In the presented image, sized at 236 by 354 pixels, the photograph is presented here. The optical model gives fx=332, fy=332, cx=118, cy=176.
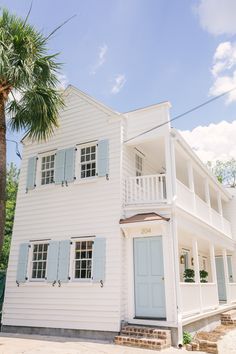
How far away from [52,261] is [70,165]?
12.0 feet

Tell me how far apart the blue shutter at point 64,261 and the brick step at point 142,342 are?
2797 millimetres

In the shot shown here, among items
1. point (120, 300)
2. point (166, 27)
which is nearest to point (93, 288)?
point (120, 300)

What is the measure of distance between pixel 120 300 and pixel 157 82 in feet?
A: 23.5

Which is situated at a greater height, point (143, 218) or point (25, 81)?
point (25, 81)

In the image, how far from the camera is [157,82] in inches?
436

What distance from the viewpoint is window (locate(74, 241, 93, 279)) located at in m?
11.4

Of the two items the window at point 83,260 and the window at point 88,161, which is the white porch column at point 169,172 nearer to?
the window at point 88,161

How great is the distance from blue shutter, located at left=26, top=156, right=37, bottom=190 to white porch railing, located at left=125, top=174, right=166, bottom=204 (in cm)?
415

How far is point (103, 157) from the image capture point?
479 inches

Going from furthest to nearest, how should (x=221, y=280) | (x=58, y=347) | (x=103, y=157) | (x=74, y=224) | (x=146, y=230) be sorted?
(x=221, y=280)
(x=103, y=157)
(x=74, y=224)
(x=146, y=230)
(x=58, y=347)

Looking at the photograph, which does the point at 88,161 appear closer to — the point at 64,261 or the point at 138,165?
the point at 138,165

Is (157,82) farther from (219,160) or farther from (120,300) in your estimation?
(219,160)

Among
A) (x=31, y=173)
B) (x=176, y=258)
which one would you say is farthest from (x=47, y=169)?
(x=176, y=258)

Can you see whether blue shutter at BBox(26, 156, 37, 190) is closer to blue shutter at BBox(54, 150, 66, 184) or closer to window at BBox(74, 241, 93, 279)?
blue shutter at BBox(54, 150, 66, 184)
